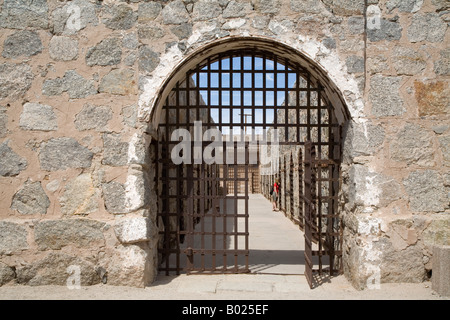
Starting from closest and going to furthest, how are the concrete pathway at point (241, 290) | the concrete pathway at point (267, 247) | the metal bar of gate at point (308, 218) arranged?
the concrete pathway at point (241, 290) → the metal bar of gate at point (308, 218) → the concrete pathway at point (267, 247)

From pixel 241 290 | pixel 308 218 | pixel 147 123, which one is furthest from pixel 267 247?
pixel 147 123

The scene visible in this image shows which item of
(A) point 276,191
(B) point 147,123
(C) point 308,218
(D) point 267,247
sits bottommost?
(D) point 267,247

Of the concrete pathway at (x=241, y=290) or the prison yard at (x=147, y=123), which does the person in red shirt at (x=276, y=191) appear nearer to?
the concrete pathway at (x=241, y=290)

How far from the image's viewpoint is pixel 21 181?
11.1 ft

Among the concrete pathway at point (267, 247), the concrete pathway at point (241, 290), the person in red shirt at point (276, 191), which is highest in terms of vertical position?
the person in red shirt at point (276, 191)

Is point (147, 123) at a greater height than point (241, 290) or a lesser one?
greater

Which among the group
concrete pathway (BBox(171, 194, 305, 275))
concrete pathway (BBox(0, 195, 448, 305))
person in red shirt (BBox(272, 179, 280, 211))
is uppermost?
person in red shirt (BBox(272, 179, 280, 211))

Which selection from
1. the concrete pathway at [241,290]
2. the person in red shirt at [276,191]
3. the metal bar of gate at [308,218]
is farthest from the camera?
the person in red shirt at [276,191]

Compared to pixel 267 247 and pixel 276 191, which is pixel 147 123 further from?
pixel 276 191

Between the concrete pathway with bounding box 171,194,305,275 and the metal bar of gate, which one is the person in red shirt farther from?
the metal bar of gate

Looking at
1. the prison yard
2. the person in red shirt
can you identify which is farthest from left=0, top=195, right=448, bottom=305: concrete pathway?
the person in red shirt

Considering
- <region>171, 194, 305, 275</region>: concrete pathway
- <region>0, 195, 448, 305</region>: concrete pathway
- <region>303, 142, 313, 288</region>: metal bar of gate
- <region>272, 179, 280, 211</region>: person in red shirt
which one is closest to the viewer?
<region>0, 195, 448, 305</region>: concrete pathway

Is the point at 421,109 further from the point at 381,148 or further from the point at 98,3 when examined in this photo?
the point at 98,3

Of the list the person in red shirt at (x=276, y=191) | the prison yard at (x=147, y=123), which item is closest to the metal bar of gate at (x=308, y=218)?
the prison yard at (x=147, y=123)
